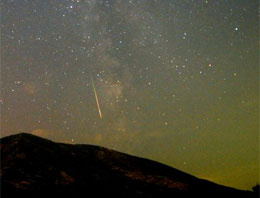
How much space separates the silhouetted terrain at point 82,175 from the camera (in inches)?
297

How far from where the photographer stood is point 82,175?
9.09m

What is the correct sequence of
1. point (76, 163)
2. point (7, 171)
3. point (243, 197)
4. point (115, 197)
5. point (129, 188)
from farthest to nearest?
point (243, 197) < point (76, 163) < point (129, 188) < point (115, 197) < point (7, 171)

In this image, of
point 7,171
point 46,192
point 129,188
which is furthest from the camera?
point 129,188

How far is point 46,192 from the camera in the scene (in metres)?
7.22

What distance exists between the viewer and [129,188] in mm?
9234

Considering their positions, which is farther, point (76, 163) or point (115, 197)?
point (76, 163)

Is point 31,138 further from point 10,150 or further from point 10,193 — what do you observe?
point 10,193

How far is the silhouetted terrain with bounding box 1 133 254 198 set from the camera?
7535 millimetres

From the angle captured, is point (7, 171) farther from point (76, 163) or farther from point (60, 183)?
point (76, 163)

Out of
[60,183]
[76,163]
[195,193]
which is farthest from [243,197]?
[60,183]

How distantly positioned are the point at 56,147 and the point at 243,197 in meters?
8.96

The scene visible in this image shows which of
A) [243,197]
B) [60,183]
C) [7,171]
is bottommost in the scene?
[243,197]

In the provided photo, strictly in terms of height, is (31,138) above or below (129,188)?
above

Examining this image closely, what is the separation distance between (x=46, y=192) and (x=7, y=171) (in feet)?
5.06
